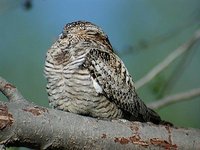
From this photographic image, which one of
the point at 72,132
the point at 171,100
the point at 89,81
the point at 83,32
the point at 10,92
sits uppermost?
the point at 83,32

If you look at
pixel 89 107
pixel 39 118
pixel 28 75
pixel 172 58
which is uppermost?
pixel 28 75

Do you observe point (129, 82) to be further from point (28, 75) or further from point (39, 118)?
point (28, 75)

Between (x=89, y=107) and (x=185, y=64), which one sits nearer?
(x=89, y=107)

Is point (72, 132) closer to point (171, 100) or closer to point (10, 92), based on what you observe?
point (10, 92)

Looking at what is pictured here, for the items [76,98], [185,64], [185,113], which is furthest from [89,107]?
[185,113]

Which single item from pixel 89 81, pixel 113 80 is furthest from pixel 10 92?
pixel 113 80

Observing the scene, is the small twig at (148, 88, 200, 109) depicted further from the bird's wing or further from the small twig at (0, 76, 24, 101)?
the small twig at (0, 76, 24, 101)

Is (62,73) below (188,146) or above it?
above
